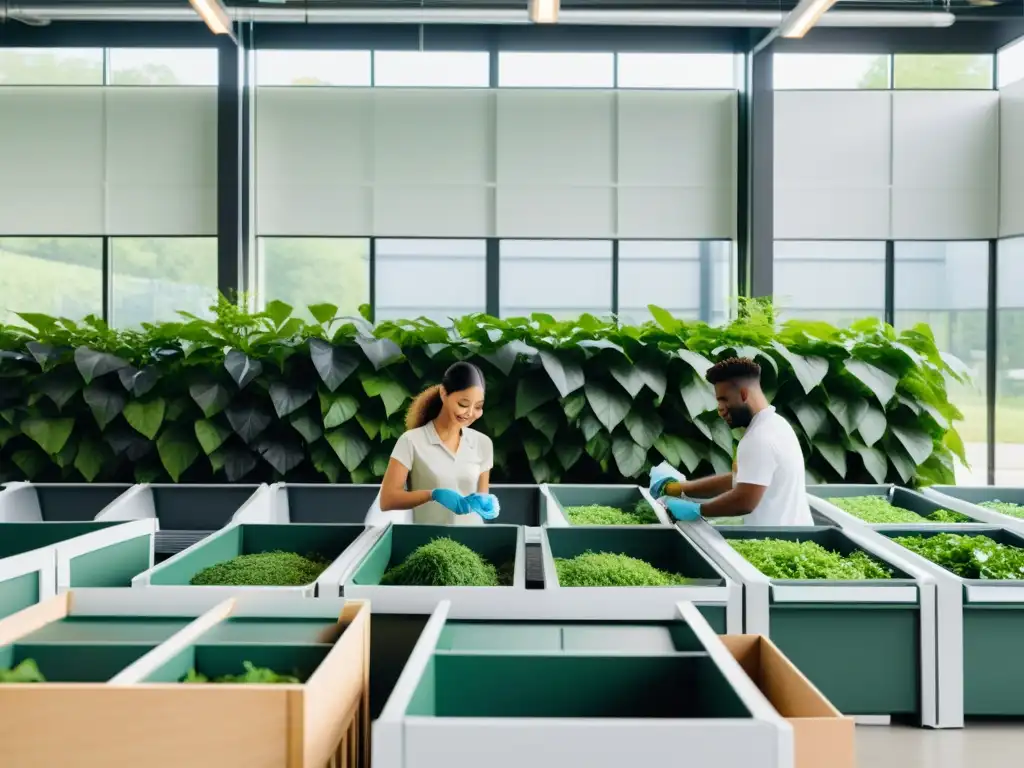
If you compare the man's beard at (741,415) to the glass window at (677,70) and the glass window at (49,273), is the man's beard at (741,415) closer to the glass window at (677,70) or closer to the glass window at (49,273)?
the glass window at (677,70)

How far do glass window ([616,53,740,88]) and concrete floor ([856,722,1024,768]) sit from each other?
254 inches

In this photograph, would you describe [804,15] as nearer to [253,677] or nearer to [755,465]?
[755,465]

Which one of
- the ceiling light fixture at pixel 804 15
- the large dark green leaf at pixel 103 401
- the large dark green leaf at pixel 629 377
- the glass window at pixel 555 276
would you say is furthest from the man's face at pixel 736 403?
the glass window at pixel 555 276

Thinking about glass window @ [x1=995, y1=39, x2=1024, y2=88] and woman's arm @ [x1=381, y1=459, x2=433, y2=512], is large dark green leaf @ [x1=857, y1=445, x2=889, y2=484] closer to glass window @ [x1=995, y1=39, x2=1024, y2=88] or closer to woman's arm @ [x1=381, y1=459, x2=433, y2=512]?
woman's arm @ [x1=381, y1=459, x2=433, y2=512]

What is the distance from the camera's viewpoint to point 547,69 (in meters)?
7.60

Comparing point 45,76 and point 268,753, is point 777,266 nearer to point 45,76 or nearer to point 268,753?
point 45,76

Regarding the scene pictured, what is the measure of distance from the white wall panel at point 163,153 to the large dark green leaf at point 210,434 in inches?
159

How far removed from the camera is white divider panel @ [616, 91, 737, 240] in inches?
298

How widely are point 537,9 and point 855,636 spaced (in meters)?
3.23

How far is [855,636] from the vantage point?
2207 mm

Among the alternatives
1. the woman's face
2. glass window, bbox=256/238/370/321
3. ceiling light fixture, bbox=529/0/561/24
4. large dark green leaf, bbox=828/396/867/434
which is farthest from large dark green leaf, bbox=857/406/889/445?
glass window, bbox=256/238/370/321

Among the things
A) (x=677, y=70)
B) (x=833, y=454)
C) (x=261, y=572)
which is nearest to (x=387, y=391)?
(x=261, y=572)

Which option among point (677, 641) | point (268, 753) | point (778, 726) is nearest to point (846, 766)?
point (778, 726)

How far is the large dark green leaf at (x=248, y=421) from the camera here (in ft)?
12.8
